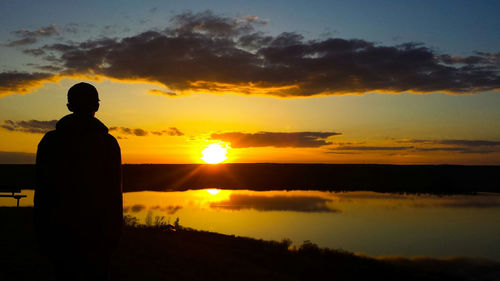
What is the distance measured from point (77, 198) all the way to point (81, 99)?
0.88 meters

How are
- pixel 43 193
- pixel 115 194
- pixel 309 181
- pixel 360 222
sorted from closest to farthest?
pixel 43 193 < pixel 115 194 < pixel 360 222 < pixel 309 181

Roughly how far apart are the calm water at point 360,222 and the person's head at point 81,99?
18.4m

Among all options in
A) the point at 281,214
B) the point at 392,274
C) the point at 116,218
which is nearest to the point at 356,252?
the point at 392,274

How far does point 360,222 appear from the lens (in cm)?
2923

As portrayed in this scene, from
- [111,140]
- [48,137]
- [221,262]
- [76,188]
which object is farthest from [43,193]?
[221,262]

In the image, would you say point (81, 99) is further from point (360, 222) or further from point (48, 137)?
point (360, 222)

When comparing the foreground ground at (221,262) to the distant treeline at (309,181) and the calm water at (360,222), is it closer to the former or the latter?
the calm water at (360,222)

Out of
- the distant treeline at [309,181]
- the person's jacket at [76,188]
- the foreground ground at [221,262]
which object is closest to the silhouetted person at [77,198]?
the person's jacket at [76,188]

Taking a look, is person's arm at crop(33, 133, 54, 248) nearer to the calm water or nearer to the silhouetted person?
the silhouetted person

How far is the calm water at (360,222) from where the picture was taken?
22.0 metres

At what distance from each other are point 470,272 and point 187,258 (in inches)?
440

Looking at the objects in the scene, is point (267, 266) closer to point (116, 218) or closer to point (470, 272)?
point (470, 272)

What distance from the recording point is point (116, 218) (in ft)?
12.6

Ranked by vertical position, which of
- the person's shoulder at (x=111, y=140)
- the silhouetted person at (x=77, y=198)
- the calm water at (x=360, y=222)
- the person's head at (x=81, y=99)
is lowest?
the calm water at (x=360, y=222)
